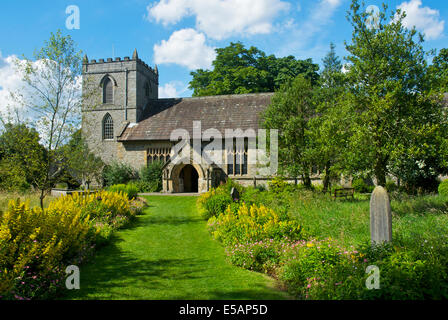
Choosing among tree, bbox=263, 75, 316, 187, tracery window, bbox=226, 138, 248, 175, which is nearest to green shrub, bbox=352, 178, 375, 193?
tree, bbox=263, 75, 316, 187

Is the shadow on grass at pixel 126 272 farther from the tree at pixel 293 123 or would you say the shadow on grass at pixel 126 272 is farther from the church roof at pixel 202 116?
the church roof at pixel 202 116

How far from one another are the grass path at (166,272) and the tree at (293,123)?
795 cm

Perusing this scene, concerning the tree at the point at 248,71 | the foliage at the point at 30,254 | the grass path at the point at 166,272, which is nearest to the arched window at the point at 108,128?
the tree at the point at 248,71

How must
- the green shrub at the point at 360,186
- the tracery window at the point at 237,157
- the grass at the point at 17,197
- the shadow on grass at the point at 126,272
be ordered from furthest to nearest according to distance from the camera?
the tracery window at the point at 237,157, the green shrub at the point at 360,186, the grass at the point at 17,197, the shadow on grass at the point at 126,272

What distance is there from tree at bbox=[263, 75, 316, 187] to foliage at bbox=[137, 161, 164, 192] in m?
11.3

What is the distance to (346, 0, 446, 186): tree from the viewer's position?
1128 centimetres

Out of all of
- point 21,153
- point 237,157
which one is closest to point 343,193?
point 237,157

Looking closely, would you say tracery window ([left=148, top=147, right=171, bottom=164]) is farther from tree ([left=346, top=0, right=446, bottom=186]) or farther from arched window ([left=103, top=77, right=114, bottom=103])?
tree ([left=346, top=0, right=446, bottom=186])

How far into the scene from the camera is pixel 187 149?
23406mm

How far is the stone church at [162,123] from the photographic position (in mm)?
25453

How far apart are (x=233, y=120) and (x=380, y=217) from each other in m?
21.2
